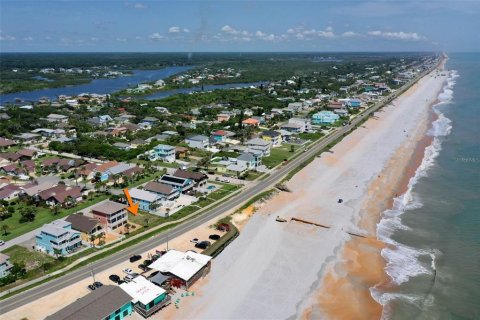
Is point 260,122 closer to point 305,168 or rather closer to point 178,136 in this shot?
point 178,136

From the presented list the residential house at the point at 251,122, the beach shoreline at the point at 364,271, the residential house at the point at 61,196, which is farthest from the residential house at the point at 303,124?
the residential house at the point at 61,196

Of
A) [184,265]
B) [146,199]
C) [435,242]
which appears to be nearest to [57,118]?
[146,199]

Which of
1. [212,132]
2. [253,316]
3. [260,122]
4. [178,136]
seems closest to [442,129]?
[260,122]

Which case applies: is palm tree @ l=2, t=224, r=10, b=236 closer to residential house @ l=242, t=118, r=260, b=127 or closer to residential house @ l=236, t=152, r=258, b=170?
residential house @ l=236, t=152, r=258, b=170

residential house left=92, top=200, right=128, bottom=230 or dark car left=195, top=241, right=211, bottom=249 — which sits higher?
residential house left=92, top=200, right=128, bottom=230

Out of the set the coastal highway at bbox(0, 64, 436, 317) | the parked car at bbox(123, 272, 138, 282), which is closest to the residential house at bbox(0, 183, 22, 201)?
the coastal highway at bbox(0, 64, 436, 317)

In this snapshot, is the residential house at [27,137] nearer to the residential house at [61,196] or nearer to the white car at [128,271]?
the residential house at [61,196]
